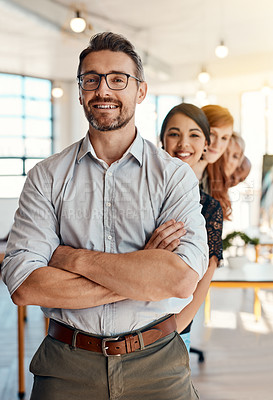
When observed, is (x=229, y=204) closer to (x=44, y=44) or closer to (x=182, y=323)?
(x=182, y=323)

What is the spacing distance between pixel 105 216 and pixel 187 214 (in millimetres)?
274

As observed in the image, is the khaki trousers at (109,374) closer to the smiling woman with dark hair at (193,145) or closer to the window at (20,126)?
the smiling woman with dark hair at (193,145)

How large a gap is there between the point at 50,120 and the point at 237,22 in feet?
19.3

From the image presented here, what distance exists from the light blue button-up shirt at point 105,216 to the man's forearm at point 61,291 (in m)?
0.04

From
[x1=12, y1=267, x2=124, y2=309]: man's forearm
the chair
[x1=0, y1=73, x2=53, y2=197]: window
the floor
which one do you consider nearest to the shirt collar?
[x1=12, y1=267, x2=124, y2=309]: man's forearm

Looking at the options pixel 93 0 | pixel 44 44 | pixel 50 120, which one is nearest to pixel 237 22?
pixel 93 0

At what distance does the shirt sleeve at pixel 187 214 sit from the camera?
153 centimetres

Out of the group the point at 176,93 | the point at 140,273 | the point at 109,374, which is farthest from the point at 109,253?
the point at 176,93

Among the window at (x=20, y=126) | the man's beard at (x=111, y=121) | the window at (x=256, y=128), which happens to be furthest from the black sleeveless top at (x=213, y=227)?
the window at (x=256, y=128)

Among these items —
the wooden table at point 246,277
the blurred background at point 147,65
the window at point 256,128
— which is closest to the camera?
the wooden table at point 246,277

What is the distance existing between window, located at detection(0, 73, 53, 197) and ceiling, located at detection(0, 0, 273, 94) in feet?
1.29

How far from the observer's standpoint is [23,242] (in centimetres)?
155

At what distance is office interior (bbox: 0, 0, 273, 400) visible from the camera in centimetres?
420

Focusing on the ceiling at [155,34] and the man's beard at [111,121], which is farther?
the ceiling at [155,34]
